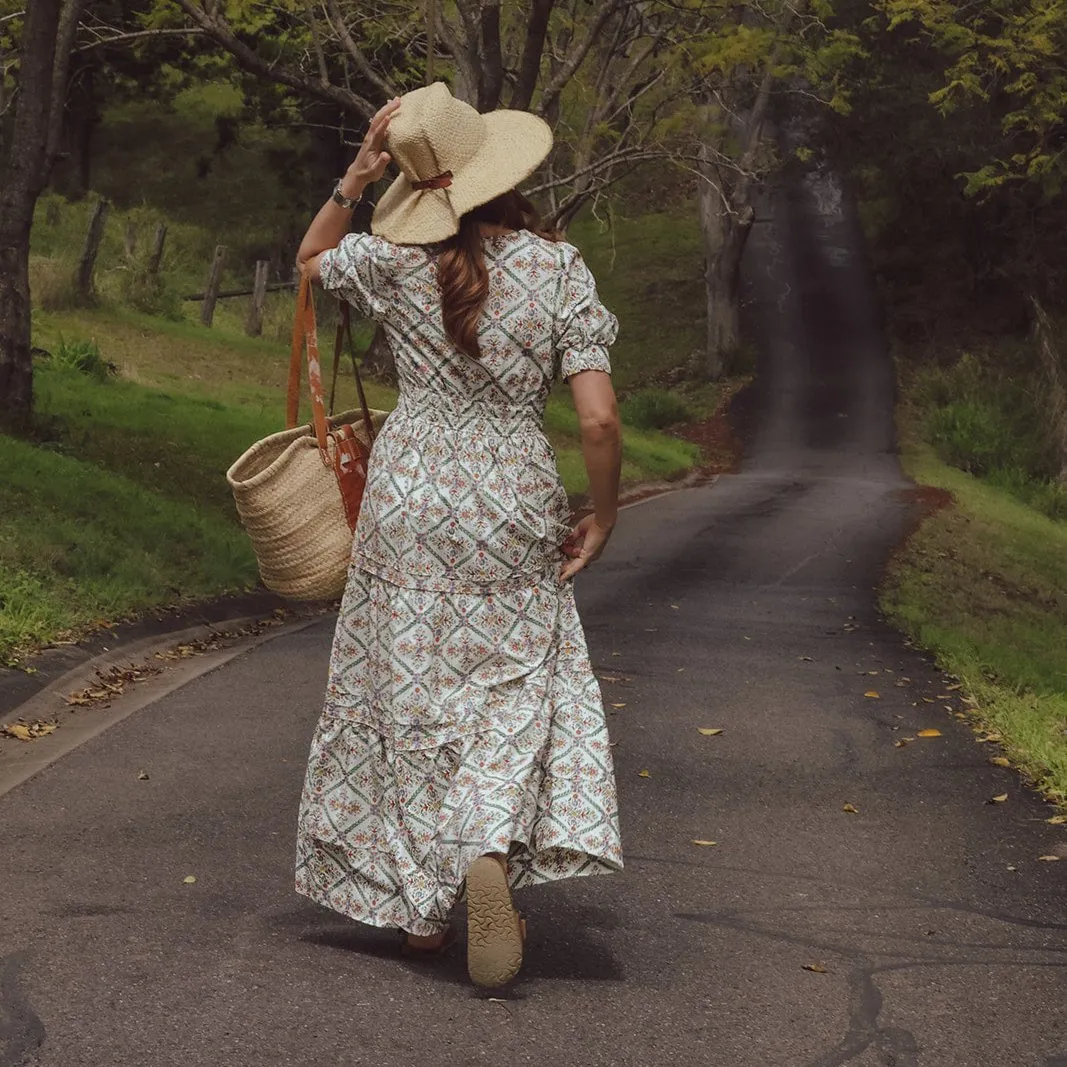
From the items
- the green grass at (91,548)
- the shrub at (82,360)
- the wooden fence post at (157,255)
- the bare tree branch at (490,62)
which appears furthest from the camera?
the wooden fence post at (157,255)

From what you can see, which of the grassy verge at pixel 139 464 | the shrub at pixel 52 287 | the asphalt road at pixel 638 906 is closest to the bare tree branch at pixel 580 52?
the grassy verge at pixel 139 464

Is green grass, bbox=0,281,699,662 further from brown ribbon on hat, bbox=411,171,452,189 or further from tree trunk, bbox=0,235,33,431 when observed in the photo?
brown ribbon on hat, bbox=411,171,452,189

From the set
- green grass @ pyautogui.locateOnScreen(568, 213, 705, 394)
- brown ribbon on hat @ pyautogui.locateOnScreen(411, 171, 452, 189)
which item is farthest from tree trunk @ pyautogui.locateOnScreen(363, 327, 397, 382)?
brown ribbon on hat @ pyautogui.locateOnScreen(411, 171, 452, 189)

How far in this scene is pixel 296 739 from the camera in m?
8.07

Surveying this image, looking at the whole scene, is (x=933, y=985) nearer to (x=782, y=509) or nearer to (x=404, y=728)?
(x=404, y=728)

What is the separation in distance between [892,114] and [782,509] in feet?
60.0

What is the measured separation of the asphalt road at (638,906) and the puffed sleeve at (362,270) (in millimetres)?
1704

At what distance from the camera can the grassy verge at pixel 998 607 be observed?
365 inches

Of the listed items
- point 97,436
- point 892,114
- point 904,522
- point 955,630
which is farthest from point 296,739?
point 892,114

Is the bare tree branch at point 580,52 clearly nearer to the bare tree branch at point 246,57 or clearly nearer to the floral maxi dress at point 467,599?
the bare tree branch at point 246,57

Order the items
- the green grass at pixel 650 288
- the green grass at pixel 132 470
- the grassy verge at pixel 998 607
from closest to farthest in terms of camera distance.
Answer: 1. the grassy verge at pixel 998 607
2. the green grass at pixel 132 470
3. the green grass at pixel 650 288

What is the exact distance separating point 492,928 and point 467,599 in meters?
0.84

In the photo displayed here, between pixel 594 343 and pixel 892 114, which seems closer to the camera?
pixel 594 343

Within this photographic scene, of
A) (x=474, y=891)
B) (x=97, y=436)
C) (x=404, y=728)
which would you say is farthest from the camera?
(x=97, y=436)
